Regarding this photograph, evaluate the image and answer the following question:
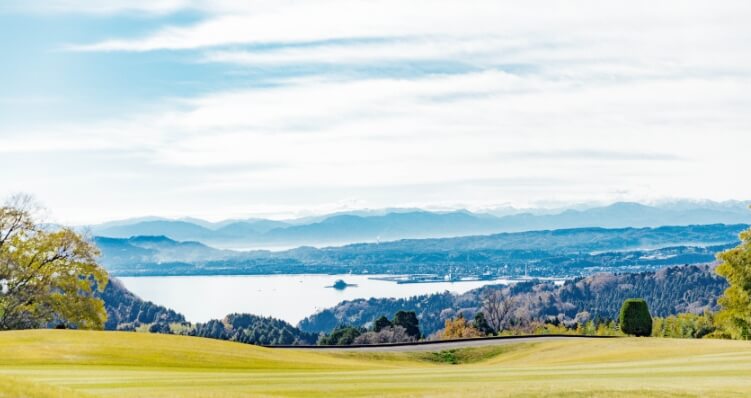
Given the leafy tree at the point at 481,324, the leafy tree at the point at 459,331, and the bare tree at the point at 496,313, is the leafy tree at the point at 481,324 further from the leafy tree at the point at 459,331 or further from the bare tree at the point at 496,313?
the bare tree at the point at 496,313

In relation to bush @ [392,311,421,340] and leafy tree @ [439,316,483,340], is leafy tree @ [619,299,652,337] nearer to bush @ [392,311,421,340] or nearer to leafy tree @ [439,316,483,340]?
leafy tree @ [439,316,483,340]

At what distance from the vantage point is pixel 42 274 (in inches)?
2303

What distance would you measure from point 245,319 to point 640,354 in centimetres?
13775

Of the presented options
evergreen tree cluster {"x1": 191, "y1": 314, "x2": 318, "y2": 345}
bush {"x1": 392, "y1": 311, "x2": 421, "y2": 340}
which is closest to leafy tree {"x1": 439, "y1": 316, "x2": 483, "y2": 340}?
bush {"x1": 392, "y1": 311, "x2": 421, "y2": 340}

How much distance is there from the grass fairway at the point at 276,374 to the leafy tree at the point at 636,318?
52.8 ft

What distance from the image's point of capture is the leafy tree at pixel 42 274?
5756cm

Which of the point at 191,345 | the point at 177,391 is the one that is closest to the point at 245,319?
the point at 191,345

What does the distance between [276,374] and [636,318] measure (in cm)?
4209

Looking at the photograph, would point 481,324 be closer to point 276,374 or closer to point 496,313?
point 496,313

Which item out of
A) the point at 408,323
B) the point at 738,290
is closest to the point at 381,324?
the point at 408,323

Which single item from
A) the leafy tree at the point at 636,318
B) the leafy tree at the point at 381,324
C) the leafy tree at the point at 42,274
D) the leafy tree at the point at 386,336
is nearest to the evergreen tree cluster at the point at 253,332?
the leafy tree at the point at 381,324

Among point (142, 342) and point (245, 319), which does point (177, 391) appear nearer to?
point (142, 342)

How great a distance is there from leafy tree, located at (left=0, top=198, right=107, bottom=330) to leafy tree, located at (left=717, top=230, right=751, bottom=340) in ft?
158

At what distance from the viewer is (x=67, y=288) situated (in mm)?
58656
